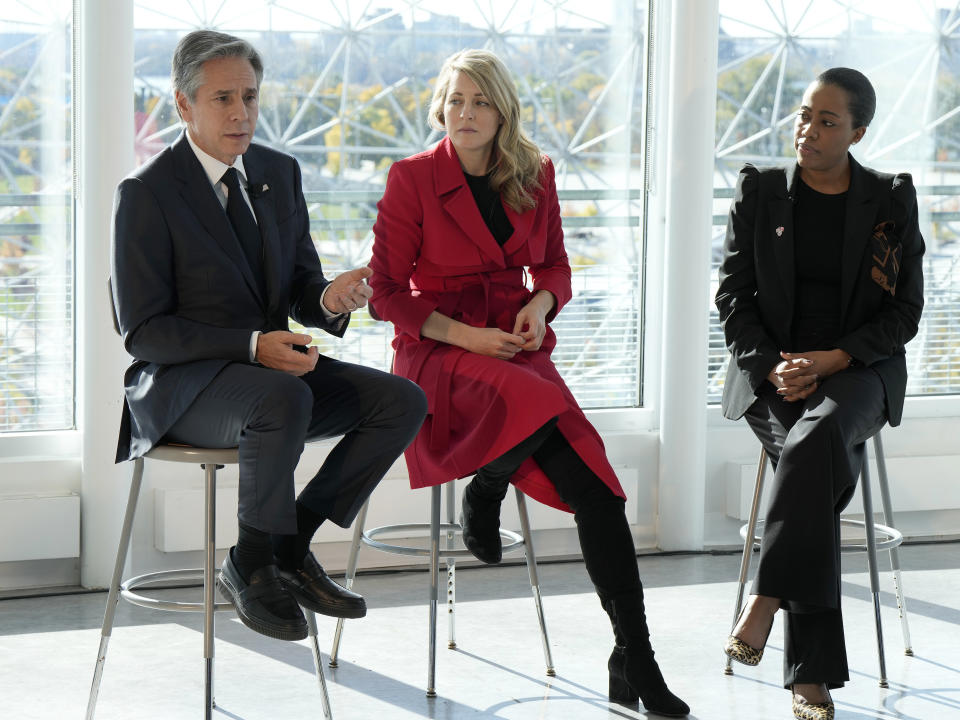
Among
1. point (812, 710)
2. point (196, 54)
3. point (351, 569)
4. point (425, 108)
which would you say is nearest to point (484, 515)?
point (351, 569)

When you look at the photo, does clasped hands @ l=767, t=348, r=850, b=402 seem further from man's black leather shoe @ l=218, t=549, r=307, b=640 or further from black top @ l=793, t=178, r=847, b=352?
man's black leather shoe @ l=218, t=549, r=307, b=640

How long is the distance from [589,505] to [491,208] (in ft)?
2.94

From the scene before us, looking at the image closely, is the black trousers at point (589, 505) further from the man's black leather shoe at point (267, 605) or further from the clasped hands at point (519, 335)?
the man's black leather shoe at point (267, 605)

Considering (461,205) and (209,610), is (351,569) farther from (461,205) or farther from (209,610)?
(461,205)

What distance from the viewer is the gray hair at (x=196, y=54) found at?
296 centimetres

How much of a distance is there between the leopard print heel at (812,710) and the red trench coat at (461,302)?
71cm

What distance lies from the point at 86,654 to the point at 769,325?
82.6 inches

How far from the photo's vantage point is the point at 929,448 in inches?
199

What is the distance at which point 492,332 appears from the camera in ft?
11.0

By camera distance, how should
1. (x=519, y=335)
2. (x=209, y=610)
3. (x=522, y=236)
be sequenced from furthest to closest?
(x=522, y=236) < (x=519, y=335) < (x=209, y=610)

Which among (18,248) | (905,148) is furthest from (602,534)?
(905,148)

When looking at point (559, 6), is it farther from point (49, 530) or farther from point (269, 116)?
point (49, 530)

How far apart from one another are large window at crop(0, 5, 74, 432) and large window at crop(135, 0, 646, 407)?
0.27 m

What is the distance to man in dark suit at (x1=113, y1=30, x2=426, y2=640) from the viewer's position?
108 inches
